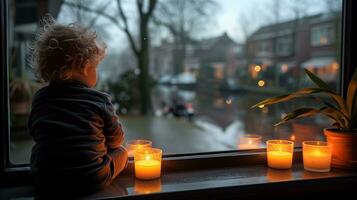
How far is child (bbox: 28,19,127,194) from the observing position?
0.84m

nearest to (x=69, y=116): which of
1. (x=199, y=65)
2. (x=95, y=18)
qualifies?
(x=95, y=18)

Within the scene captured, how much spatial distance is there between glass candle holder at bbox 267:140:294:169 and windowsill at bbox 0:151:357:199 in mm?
25

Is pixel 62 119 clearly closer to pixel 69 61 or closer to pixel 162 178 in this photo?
pixel 69 61

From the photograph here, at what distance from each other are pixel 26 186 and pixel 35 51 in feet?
1.35

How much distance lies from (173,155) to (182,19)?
132 centimetres

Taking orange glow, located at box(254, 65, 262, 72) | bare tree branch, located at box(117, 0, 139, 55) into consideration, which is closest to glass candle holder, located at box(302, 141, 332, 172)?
orange glow, located at box(254, 65, 262, 72)

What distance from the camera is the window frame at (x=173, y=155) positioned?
38.4 inches

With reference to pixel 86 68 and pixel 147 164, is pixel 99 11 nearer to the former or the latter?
pixel 86 68

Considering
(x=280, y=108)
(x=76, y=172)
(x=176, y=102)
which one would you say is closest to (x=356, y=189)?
(x=280, y=108)

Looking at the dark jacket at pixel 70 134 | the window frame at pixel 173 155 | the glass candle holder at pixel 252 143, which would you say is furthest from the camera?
the glass candle holder at pixel 252 143

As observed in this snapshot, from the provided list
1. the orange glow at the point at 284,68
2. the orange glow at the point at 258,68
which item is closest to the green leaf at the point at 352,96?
the orange glow at the point at 258,68

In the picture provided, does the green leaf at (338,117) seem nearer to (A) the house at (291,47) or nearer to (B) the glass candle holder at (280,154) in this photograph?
(B) the glass candle holder at (280,154)

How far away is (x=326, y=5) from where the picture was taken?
1720mm

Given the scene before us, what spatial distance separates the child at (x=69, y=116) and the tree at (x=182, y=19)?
134cm
